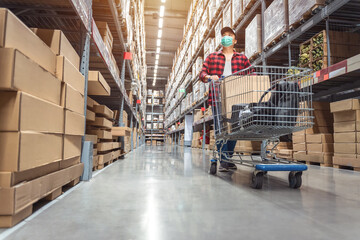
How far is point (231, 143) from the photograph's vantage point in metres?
3.38

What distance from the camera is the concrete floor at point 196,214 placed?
106 centimetres

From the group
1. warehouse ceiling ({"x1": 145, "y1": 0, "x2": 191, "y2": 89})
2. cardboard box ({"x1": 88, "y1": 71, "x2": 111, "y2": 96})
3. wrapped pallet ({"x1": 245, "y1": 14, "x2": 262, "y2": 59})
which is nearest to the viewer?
cardboard box ({"x1": 88, "y1": 71, "x2": 111, "y2": 96})

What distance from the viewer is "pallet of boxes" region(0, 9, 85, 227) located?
1068 millimetres

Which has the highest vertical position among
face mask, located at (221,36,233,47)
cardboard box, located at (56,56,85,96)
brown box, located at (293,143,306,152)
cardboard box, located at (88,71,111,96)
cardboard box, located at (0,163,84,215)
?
face mask, located at (221,36,233,47)

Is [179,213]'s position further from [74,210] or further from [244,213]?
[74,210]

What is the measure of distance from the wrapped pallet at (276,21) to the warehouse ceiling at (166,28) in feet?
28.3

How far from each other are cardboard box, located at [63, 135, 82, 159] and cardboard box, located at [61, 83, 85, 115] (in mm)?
214

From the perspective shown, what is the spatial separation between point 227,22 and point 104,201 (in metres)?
5.70

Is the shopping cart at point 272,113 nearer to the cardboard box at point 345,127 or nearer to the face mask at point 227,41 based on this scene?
the face mask at point 227,41

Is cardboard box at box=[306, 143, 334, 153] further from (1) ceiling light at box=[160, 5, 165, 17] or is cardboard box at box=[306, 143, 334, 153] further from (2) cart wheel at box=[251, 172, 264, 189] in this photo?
(1) ceiling light at box=[160, 5, 165, 17]

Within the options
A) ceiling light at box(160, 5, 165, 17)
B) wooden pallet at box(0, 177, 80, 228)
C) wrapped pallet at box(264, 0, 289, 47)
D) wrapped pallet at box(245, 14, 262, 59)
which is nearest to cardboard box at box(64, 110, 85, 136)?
wooden pallet at box(0, 177, 80, 228)

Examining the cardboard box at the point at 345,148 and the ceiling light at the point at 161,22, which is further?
the ceiling light at the point at 161,22

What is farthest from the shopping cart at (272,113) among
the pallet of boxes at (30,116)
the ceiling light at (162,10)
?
the ceiling light at (162,10)

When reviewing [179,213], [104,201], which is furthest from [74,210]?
[179,213]
